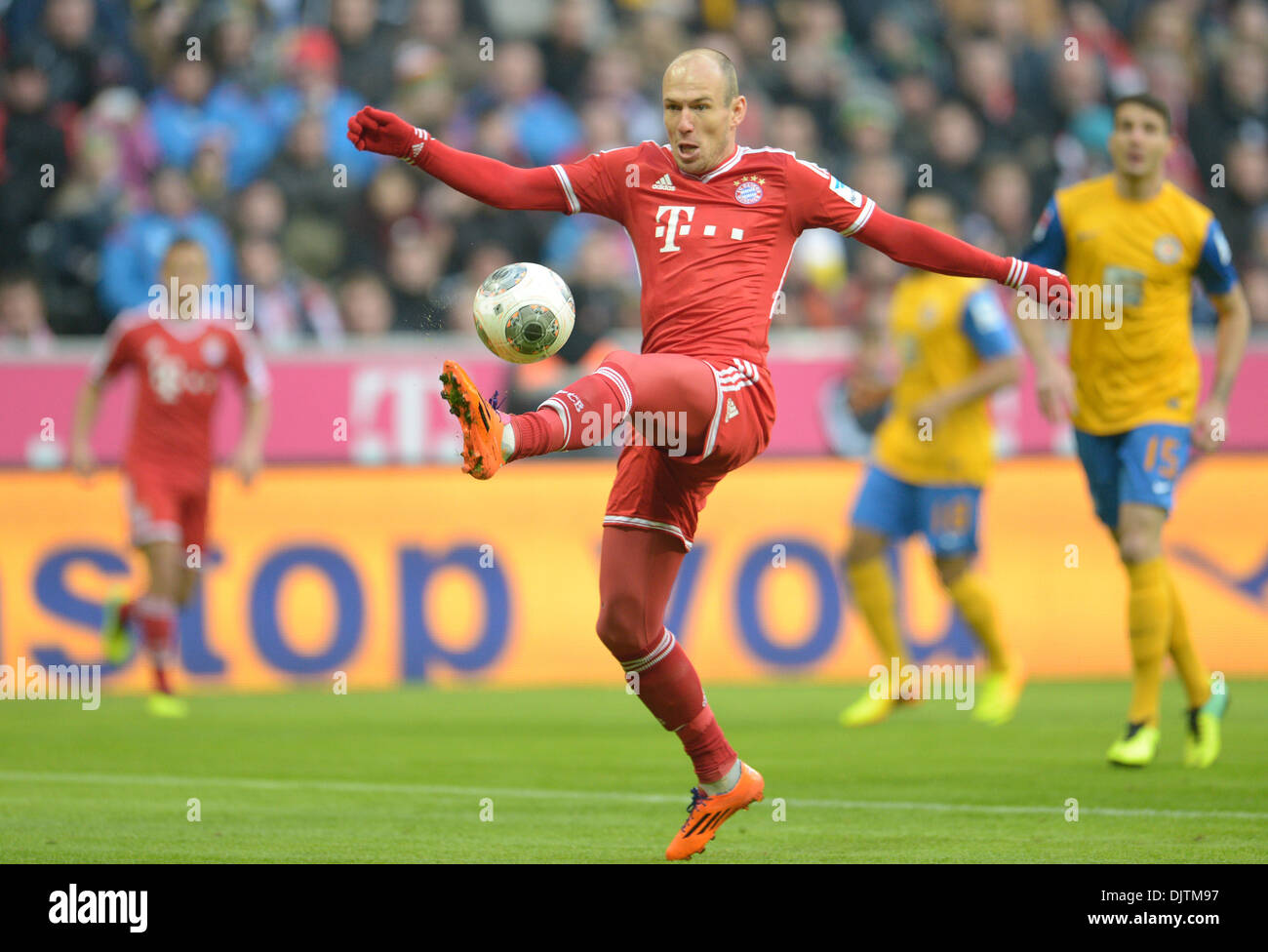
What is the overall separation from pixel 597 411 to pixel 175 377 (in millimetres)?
6669

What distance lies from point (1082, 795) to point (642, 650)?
7.02 ft

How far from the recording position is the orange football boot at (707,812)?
5816 millimetres

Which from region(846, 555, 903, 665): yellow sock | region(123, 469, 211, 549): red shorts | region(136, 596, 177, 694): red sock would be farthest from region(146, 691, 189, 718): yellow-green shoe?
region(846, 555, 903, 665): yellow sock

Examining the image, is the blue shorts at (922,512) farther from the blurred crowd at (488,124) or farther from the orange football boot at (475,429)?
the orange football boot at (475,429)

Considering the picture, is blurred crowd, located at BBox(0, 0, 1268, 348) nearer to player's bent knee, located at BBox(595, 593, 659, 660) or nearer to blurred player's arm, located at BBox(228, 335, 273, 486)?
blurred player's arm, located at BBox(228, 335, 273, 486)

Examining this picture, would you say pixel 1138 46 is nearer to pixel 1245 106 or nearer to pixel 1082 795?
pixel 1245 106

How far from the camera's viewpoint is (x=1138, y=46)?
16.9 metres

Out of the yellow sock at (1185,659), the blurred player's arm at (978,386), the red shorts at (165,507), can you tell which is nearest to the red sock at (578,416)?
the yellow sock at (1185,659)

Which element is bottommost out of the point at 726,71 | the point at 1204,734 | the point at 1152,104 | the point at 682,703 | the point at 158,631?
the point at 1204,734

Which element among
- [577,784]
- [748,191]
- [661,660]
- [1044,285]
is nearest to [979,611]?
[577,784]

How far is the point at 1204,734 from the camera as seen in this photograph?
829cm

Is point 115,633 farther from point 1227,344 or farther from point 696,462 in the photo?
point 1227,344

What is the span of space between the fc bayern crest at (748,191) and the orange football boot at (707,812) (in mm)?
1889

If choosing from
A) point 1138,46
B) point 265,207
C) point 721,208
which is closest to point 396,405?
point 265,207
